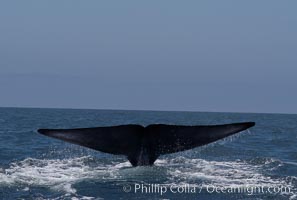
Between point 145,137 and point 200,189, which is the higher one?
point 145,137

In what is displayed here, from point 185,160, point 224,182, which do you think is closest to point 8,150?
point 185,160

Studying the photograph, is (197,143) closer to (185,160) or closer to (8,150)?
(185,160)

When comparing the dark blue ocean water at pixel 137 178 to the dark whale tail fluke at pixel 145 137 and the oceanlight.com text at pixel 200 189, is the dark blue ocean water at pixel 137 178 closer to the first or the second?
the oceanlight.com text at pixel 200 189

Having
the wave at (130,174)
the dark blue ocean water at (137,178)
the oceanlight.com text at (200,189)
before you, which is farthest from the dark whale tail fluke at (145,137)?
the oceanlight.com text at (200,189)

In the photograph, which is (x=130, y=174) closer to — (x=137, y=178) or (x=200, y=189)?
(x=137, y=178)

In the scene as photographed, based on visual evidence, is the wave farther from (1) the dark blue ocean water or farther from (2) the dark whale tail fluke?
(2) the dark whale tail fluke

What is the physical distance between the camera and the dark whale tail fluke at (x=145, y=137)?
10.8 metres

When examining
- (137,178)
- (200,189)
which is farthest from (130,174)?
(200,189)

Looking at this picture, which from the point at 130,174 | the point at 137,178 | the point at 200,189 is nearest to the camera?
the point at 200,189

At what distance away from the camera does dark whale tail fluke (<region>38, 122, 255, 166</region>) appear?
10.8 metres

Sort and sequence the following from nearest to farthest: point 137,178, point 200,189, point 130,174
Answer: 1. point 200,189
2. point 137,178
3. point 130,174

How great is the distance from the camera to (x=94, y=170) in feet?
43.0

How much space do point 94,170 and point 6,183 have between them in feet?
8.59

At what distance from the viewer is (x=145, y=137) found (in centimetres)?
1141
